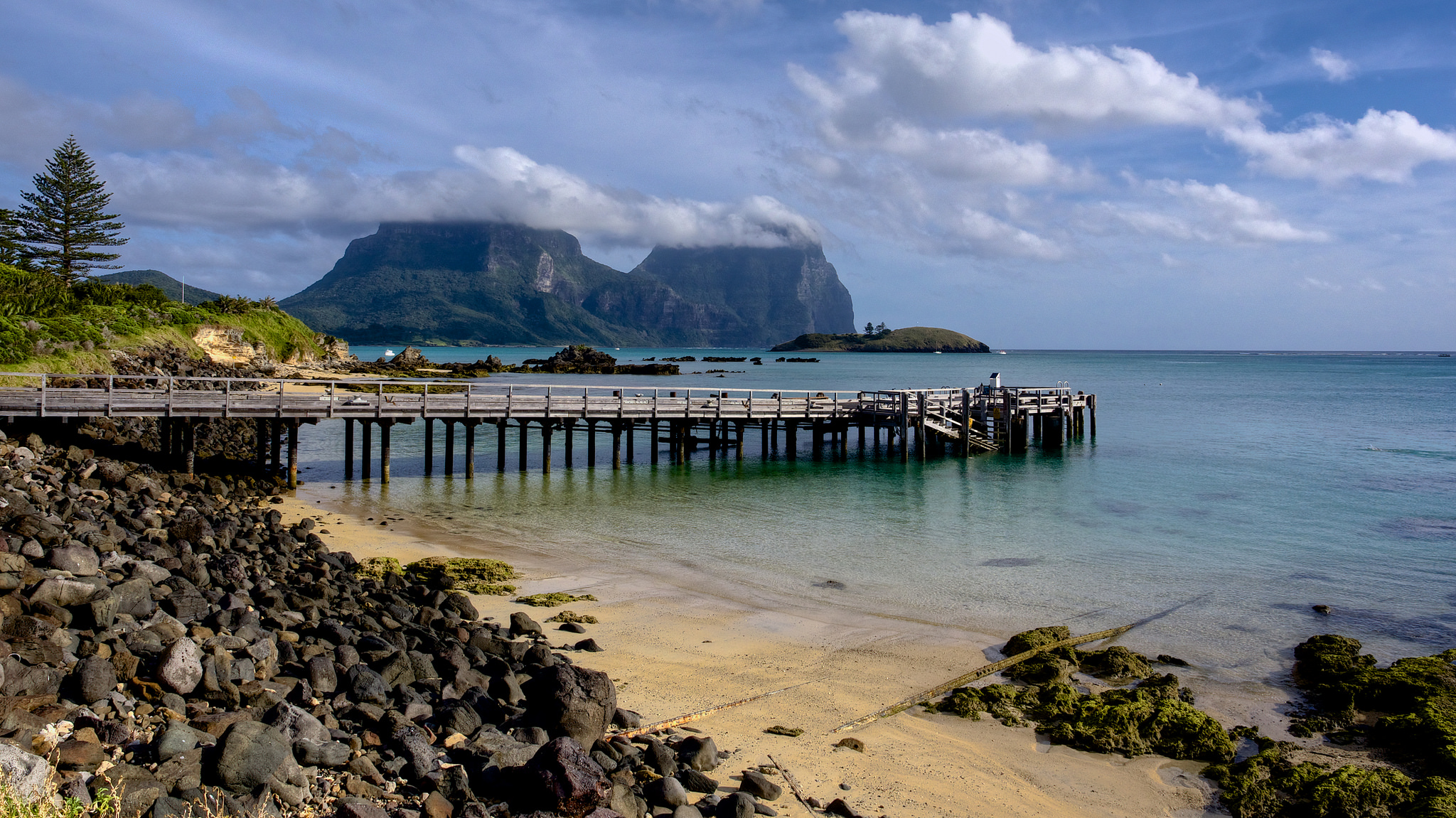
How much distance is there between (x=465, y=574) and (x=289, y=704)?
29.7 feet

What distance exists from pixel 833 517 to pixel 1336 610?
12.4m

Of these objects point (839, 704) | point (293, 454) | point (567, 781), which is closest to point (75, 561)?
point (567, 781)

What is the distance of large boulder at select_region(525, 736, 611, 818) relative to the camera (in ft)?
23.1

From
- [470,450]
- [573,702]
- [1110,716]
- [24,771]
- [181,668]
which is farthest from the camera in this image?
[470,450]

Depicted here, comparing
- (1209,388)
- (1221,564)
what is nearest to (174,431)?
(1221,564)

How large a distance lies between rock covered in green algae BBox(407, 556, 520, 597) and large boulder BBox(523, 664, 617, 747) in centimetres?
704

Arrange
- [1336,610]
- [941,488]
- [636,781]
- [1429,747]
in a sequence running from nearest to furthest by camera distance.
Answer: [636,781]
[1429,747]
[1336,610]
[941,488]

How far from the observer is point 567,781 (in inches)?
280

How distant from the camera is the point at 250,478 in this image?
2647 cm

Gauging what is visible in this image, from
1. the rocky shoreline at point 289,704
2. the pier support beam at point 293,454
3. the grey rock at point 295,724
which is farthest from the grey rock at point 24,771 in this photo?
the pier support beam at point 293,454

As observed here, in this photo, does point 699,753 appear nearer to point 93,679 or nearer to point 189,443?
point 93,679

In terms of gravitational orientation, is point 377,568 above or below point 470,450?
below

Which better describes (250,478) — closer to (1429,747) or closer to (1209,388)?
(1429,747)

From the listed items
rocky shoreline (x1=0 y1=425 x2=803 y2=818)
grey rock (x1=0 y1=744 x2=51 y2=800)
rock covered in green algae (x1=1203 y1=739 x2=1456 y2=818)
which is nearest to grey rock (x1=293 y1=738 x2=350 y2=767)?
rocky shoreline (x1=0 y1=425 x2=803 y2=818)
